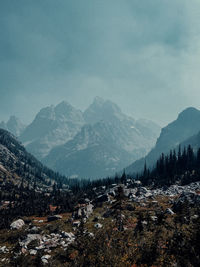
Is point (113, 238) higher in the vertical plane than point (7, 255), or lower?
higher

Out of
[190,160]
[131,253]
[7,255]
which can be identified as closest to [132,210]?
[7,255]

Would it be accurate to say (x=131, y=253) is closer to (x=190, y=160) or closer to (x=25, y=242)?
(x=25, y=242)

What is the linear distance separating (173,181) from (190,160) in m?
44.6

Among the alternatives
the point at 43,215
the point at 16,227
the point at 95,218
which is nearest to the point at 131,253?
the point at 95,218

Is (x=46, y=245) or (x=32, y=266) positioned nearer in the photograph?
(x=32, y=266)

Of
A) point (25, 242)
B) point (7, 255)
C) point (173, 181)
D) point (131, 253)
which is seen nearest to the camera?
point (131, 253)

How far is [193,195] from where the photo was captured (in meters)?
66.8

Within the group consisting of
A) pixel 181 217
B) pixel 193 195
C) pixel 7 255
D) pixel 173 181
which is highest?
pixel 173 181

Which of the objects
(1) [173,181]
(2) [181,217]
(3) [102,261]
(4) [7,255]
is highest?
(1) [173,181]

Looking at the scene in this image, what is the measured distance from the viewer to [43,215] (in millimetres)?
97375

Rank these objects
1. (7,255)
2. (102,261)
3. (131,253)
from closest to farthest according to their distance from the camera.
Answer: (102,261), (131,253), (7,255)

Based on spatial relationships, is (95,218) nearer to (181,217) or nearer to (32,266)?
(181,217)

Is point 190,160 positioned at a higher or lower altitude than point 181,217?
higher

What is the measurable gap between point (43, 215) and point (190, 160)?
110 meters
